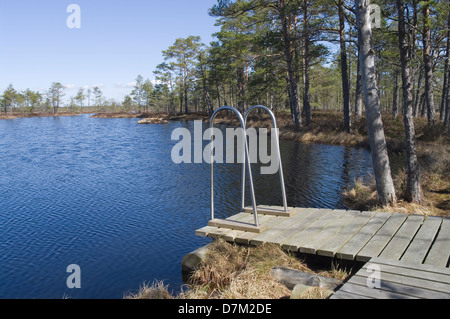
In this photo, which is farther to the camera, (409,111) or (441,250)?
(409,111)

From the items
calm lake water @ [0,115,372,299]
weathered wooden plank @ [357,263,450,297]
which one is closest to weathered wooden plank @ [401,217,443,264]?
weathered wooden plank @ [357,263,450,297]

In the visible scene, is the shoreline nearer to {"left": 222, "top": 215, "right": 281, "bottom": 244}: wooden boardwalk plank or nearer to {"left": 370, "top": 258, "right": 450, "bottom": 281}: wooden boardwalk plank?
{"left": 370, "top": 258, "right": 450, "bottom": 281}: wooden boardwalk plank

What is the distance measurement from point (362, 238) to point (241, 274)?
6.87 ft

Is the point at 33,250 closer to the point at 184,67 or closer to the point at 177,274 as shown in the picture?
the point at 177,274

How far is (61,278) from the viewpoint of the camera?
6.60 meters

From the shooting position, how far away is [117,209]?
35.1 feet

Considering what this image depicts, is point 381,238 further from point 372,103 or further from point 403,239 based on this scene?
point 372,103

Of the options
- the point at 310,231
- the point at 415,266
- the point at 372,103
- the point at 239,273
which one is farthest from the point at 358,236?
the point at 372,103

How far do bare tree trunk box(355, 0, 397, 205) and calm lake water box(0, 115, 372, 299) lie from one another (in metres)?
2.54

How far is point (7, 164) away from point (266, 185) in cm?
1475

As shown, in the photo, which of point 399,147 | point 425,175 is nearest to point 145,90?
point 399,147

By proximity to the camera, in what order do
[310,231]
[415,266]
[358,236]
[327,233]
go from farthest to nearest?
[310,231]
[327,233]
[358,236]
[415,266]

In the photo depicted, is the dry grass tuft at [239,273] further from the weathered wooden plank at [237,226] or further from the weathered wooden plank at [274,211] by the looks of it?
the weathered wooden plank at [274,211]

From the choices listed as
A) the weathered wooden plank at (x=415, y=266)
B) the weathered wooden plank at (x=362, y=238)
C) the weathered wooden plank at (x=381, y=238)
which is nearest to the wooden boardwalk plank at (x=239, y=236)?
the weathered wooden plank at (x=362, y=238)
